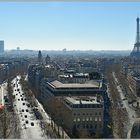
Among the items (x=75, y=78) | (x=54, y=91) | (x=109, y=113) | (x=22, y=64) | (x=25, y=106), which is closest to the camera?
(x=109, y=113)

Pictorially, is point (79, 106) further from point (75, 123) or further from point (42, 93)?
point (42, 93)

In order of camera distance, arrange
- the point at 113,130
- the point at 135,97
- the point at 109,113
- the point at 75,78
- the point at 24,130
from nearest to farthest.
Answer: the point at 113,130 → the point at 24,130 → the point at 109,113 → the point at 135,97 → the point at 75,78

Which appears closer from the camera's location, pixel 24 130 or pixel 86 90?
pixel 24 130

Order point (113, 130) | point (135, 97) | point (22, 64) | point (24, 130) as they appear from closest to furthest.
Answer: point (113, 130) < point (24, 130) < point (135, 97) < point (22, 64)

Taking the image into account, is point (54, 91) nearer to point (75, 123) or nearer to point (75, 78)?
point (75, 123)

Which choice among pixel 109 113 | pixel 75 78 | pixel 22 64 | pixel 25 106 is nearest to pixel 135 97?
pixel 75 78

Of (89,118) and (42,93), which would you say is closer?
(89,118)

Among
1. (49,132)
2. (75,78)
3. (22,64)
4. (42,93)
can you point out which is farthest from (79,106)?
(22,64)

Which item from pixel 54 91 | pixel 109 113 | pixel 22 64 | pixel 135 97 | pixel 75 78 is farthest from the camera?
pixel 22 64
